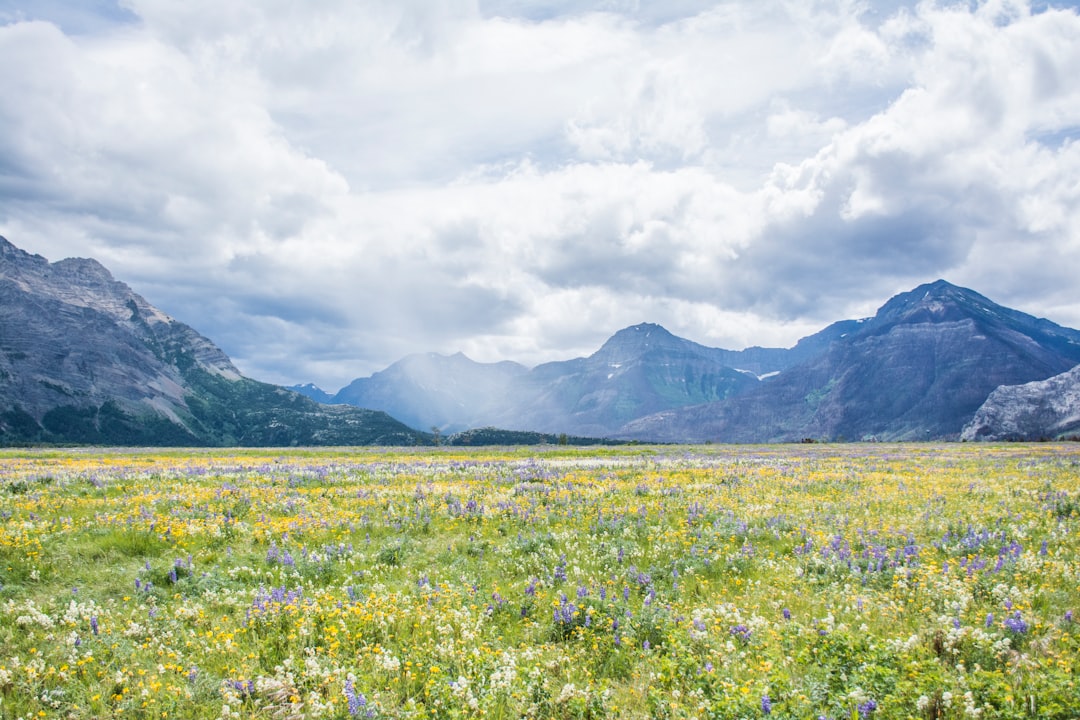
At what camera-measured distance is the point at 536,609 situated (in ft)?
29.8

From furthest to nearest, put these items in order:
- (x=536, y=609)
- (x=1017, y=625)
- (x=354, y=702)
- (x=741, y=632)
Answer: (x=536, y=609) → (x=741, y=632) → (x=1017, y=625) → (x=354, y=702)

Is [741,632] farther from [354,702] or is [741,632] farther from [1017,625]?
[354,702]

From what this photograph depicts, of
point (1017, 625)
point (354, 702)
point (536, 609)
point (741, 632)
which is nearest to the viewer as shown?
point (354, 702)

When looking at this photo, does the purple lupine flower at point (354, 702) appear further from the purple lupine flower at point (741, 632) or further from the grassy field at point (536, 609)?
the purple lupine flower at point (741, 632)

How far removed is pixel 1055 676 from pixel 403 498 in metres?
16.4

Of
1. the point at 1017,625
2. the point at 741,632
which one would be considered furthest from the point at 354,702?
the point at 1017,625

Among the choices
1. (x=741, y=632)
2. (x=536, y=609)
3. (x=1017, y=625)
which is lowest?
(x=536, y=609)

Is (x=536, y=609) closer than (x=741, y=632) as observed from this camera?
No

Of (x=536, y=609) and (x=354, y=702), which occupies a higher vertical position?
(x=354, y=702)

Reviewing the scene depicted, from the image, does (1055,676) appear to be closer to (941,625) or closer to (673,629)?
(941,625)

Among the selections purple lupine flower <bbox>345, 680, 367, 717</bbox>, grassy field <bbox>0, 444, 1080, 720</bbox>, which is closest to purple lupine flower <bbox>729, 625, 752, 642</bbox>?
grassy field <bbox>0, 444, 1080, 720</bbox>

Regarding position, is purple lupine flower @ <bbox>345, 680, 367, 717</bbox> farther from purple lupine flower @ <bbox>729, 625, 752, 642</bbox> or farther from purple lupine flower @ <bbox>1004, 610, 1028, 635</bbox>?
purple lupine flower @ <bbox>1004, 610, 1028, 635</bbox>

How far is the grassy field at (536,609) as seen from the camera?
19.6 feet

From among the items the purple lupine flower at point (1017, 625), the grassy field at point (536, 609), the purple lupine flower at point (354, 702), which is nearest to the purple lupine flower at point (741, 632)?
the grassy field at point (536, 609)
